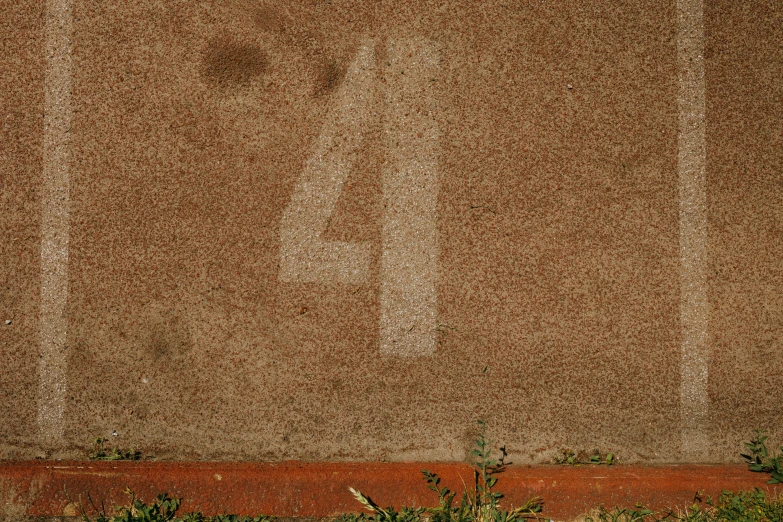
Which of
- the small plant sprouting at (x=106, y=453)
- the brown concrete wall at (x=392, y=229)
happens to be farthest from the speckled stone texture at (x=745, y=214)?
the small plant sprouting at (x=106, y=453)

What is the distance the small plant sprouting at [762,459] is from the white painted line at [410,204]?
2031mm

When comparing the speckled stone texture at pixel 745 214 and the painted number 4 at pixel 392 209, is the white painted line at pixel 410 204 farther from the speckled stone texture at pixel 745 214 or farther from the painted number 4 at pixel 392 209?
the speckled stone texture at pixel 745 214

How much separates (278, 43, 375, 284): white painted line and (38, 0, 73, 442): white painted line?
137 centimetres

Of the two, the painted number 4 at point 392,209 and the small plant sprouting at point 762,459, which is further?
the painted number 4 at point 392,209

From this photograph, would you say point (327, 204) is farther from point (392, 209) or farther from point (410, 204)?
point (410, 204)

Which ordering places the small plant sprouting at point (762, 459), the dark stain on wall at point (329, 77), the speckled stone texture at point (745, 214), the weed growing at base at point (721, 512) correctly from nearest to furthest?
the weed growing at base at point (721, 512)
the small plant sprouting at point (762, 459)
the speckled stone texture at point (745, 214)
the dark stain on wall at point (329, 77)

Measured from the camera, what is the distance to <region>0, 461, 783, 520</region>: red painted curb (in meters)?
2.96

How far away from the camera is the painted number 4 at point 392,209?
314 cm

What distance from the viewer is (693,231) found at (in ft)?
10.3

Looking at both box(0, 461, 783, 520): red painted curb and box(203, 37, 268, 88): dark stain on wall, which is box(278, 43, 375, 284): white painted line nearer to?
box(203, 37, 268, 88): dark stain on wall

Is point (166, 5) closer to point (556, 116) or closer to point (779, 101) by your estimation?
point (556, 116)

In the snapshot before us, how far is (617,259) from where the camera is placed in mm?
3148

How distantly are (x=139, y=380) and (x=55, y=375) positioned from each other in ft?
1.69

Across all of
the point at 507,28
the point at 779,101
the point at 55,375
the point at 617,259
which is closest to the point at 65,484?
the point at 55,375
